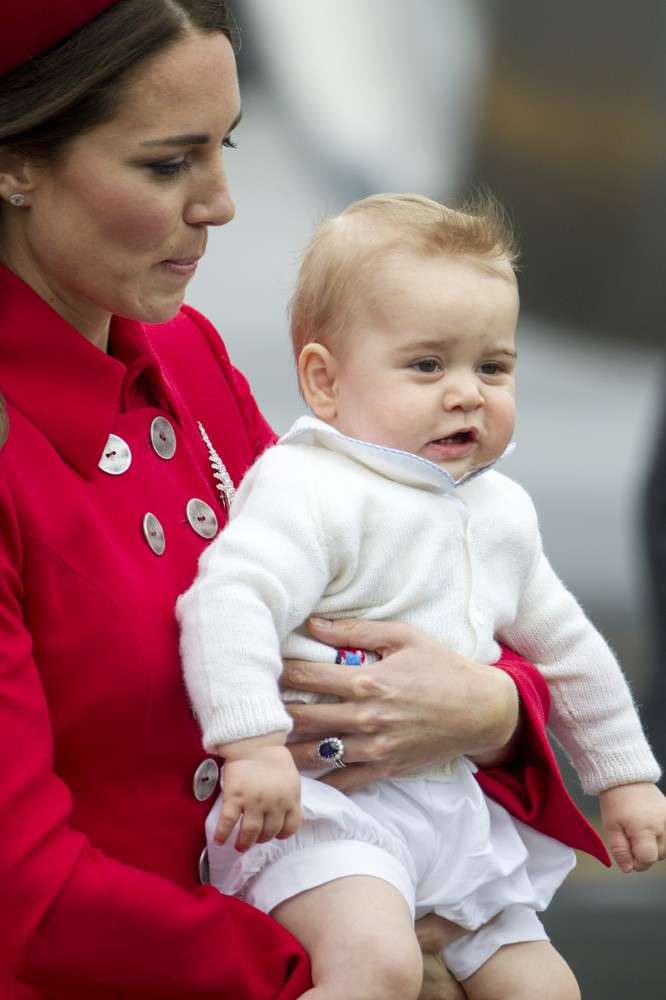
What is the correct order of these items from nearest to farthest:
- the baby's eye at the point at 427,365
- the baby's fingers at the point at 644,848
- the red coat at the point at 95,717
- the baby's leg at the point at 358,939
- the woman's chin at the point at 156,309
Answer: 1. the red coat at the point at 95,717
2. the baby's leg at the point at 358,939
3. the woman's chin at the point at 156,309
4. the baby's eye at the point at 427,365
5. the baby's fingers at the point at 644,848

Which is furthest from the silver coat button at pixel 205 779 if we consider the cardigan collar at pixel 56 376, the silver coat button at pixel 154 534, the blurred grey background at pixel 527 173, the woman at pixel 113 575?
the blurred grey background at pixel 527 173

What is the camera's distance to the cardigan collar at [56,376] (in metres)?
1.73

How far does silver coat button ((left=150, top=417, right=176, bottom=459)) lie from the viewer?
187cm

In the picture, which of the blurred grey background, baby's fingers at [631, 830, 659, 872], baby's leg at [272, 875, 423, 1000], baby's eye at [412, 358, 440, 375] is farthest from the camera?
the blurred grey background

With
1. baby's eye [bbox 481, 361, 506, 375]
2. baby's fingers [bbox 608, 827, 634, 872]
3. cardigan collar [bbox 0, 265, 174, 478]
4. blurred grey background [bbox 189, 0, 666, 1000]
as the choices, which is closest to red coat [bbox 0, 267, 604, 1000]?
cardigan collar [bbox 0, 265, 174, 478]

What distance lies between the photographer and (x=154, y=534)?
5.87ft

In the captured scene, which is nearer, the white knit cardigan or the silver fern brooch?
the white knit cardigan

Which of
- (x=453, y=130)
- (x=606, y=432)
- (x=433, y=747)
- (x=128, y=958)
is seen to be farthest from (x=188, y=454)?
(x=453, y=130)

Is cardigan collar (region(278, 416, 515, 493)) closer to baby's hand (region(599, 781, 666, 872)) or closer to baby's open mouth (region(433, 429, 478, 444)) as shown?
baby's open mouth (region(433, 429, 478, 444))

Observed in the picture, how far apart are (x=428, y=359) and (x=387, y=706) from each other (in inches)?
15.0

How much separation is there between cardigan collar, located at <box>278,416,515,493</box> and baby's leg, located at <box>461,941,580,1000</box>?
517 millimetres

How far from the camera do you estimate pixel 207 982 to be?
5.46 ft

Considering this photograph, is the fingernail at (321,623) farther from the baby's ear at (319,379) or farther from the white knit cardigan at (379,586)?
the baby's ear at (319,379)

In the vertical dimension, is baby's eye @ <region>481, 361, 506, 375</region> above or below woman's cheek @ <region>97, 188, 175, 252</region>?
below
